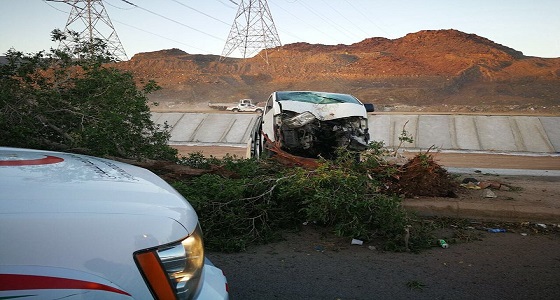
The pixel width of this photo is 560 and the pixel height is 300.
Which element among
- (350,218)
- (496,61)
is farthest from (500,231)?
(496,61)

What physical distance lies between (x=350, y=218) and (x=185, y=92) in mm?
51059

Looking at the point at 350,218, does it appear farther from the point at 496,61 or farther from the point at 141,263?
the point at 496,61

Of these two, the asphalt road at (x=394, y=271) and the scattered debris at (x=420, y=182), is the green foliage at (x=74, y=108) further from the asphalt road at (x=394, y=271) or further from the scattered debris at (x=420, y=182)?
the scattered debris at (x=420, y=182)

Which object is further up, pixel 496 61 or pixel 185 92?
pixel 496 61

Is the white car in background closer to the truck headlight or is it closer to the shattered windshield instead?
the shattered windshield

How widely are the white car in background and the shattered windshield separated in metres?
0.20

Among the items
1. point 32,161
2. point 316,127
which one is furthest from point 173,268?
point 316,127

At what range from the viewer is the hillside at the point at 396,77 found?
48.9m

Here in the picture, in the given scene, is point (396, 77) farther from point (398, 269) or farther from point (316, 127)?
point (398, 269)

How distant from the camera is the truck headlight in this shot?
172 centimetres

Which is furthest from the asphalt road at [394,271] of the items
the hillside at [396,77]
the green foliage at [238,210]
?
the hillside at [396,77]

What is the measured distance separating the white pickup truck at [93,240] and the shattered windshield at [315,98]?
8748 millimetres

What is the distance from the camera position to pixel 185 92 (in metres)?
54.6

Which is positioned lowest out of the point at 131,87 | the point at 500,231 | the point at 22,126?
the point at 500,231
